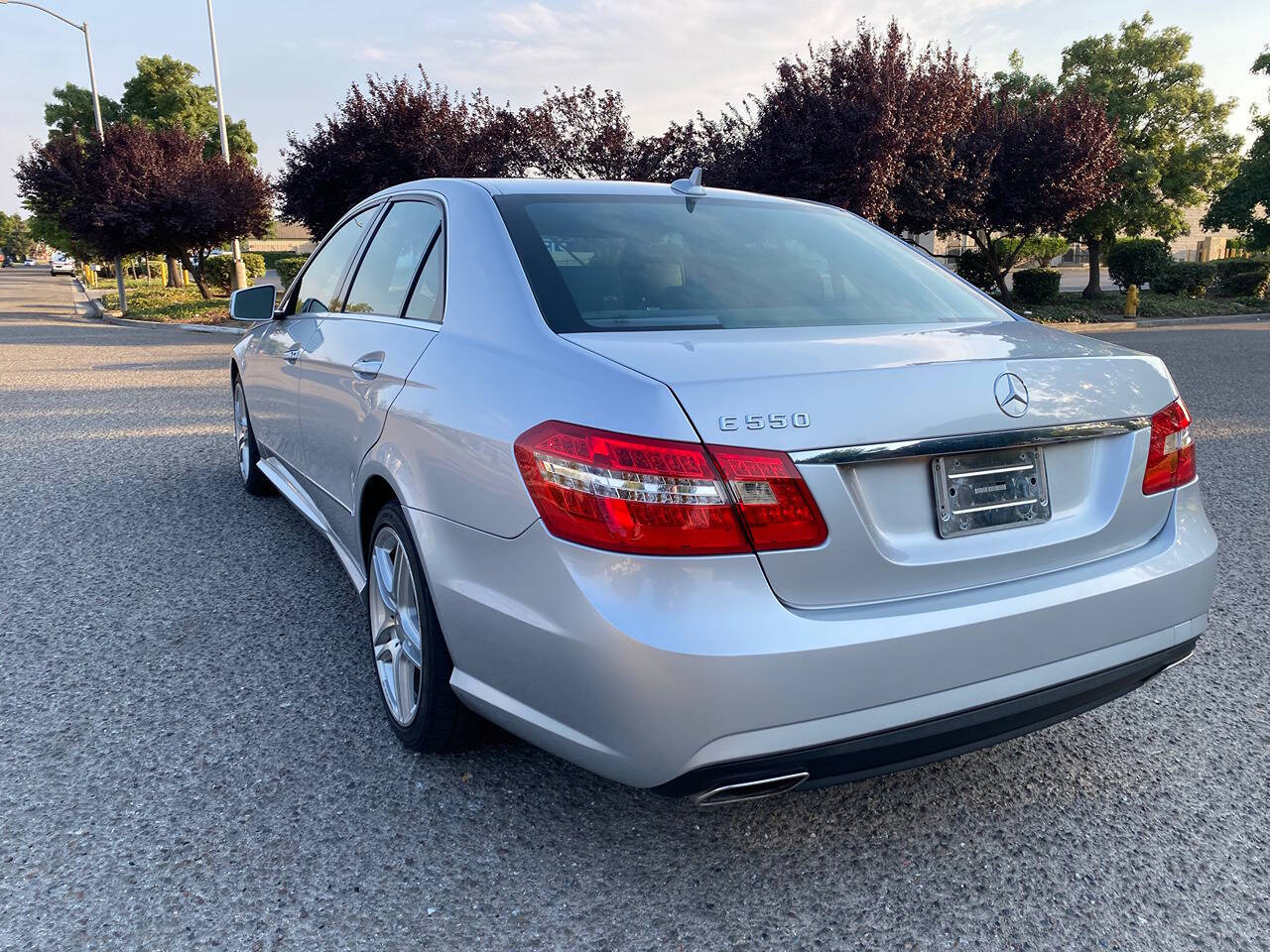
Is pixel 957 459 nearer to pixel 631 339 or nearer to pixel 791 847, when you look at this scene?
pixel 631 339

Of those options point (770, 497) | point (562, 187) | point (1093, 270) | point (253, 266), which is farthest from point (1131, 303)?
point (253, 266)

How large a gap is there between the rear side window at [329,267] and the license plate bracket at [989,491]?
2.61 metres

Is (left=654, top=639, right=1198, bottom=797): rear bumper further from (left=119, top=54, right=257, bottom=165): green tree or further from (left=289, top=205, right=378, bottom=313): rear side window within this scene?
(left=119, top=54, right=257, bottom=165): green tree

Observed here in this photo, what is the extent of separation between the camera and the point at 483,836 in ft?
8.09

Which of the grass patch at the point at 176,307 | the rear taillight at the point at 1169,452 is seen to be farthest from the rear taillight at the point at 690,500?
the grass patch at the point at 176,307

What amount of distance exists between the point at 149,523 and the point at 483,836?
12.0 ft

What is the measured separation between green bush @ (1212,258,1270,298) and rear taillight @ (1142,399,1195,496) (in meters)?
31.1

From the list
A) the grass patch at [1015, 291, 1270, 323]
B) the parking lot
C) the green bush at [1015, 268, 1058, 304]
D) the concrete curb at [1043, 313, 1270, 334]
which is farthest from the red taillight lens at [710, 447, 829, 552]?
the green bush at [1015, 268, 1058, 304]

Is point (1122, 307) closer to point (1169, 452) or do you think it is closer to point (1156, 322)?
point (1156, 322)

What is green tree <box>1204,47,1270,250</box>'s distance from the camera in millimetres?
30047

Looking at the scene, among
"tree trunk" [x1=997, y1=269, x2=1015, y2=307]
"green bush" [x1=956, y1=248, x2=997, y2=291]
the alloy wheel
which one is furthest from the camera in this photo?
"green bush" [x1=956, y1=248, x2=997, y2=291]

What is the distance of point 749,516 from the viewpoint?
1870mm

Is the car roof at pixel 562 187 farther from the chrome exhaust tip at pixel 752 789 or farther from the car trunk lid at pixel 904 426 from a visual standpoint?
the chrome exhaust tip at pixel 752 789

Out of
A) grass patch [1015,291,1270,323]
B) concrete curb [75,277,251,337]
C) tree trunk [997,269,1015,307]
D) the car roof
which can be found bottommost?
concrete curb [75,277,251,337]
